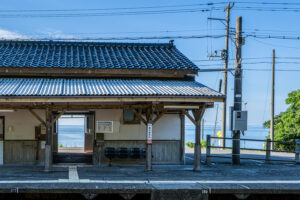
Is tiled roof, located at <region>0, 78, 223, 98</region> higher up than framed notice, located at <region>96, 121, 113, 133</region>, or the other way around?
tiled roof, located at <region>0, 78, 223, 98</region>

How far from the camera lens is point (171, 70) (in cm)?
1419

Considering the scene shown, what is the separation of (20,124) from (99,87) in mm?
3413

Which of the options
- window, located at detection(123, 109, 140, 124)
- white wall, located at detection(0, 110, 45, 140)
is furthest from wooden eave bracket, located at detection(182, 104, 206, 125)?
white wall, located at detection(0, 110, 45, 140)

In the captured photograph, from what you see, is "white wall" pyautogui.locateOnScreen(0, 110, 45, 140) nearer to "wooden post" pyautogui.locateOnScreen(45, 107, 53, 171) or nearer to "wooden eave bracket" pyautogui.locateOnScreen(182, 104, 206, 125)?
"wooden post" pyautogui.locateOnScreen(45, 107, 53, 171)

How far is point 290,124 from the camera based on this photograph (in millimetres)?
24641

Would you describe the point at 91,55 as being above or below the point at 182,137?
above

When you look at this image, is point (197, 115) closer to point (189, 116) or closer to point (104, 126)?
point (189, 116)

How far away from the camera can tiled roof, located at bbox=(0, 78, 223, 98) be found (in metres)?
11.3

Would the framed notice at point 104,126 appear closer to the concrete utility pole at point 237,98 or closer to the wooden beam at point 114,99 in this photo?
the wooden beam at point 114,99

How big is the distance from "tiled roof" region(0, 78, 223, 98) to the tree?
42.8ft

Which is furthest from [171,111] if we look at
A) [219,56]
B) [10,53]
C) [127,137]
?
[219,56]

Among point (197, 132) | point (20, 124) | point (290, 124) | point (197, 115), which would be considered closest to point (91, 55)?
point (20, 124)

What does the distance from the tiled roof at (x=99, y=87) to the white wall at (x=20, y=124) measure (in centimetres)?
123

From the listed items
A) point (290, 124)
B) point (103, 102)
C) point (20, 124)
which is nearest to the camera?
point (103, 102)
